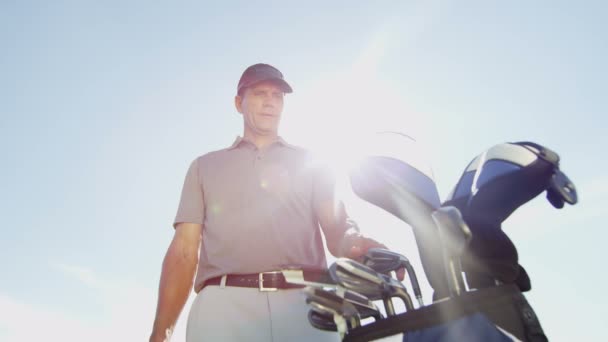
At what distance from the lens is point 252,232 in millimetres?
3488

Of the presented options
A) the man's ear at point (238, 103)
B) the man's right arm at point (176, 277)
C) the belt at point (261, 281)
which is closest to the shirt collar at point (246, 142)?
the man's ear at point (238, 103)

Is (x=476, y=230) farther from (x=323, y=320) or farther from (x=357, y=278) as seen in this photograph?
(x=323, y=320)

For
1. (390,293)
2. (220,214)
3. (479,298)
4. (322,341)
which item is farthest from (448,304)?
(220,214)

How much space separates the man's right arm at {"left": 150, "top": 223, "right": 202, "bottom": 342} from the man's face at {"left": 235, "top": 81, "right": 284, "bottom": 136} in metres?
0.88

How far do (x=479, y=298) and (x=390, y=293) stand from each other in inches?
15.7

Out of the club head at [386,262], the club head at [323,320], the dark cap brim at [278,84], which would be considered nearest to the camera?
the club head at [323,320]

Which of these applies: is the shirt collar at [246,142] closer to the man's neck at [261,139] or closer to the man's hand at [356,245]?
the man's neck at [261,139]

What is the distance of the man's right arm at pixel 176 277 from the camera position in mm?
3463

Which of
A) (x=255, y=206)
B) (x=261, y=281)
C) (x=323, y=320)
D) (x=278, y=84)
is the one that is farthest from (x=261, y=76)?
(x=323, y=320)

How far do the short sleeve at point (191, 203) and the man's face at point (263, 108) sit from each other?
56cm

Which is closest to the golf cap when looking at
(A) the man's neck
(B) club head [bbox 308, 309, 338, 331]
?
(A) the man's neck

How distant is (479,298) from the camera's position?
5.27ft

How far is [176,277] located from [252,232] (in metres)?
0.62

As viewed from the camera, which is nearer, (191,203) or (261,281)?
(261,281)
